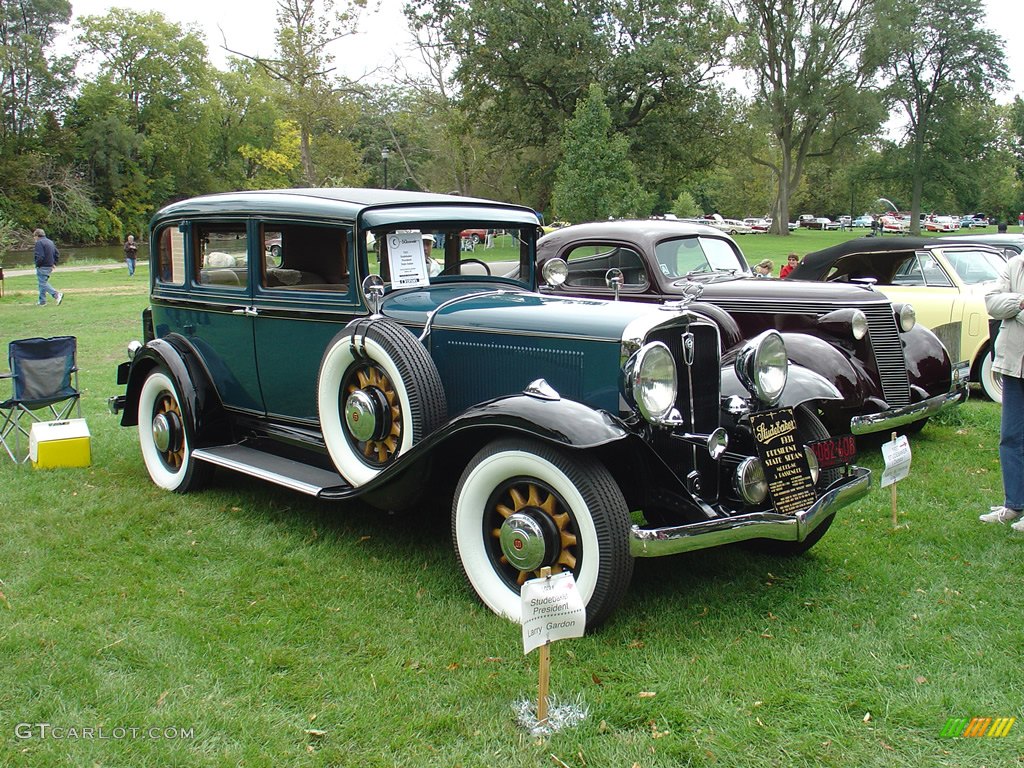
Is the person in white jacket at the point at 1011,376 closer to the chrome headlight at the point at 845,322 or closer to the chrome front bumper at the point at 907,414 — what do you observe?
the chrome front bumper at the point at 907,414

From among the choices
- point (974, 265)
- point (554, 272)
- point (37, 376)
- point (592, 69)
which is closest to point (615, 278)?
point (554, 272)

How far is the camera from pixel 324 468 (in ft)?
16.7

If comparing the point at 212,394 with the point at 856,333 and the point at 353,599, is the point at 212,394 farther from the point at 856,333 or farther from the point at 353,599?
the point at 856,333

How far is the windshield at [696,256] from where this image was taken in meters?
7.92

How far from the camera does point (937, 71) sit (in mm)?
45938

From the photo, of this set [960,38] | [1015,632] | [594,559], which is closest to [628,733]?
[594,559]

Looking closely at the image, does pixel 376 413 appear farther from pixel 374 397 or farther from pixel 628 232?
pixel 628 232

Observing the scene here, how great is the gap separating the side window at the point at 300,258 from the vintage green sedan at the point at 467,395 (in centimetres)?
1

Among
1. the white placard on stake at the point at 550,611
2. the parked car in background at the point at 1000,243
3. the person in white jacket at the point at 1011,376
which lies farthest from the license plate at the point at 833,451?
the parked car in background at the point at 1000,243

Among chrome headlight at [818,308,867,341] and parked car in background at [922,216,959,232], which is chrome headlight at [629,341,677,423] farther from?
parked car in background at [922,216,959,232]

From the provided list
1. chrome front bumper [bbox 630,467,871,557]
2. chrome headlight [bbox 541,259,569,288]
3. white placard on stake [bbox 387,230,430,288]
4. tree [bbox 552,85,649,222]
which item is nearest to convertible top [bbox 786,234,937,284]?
chrome headlight [bbox 541,259,569,288]

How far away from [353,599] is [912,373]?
17.1ft

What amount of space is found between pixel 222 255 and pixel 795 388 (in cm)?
383

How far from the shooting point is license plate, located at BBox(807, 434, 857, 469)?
4.20 metres
